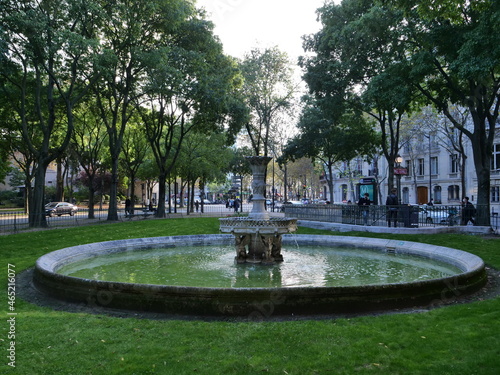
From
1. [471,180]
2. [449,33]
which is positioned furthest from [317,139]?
[471,180]

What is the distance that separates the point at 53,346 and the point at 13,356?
1.56 ft

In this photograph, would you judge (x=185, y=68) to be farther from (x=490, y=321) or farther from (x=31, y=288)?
(x=490, y=321)

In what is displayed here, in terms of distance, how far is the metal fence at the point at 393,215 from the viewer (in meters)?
18.1

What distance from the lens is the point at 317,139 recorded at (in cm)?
3259

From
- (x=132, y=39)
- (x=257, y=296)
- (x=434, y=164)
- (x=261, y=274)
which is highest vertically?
(x=132, y=39)

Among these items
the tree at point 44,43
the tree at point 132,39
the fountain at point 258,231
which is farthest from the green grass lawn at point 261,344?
the tree at point 132,39

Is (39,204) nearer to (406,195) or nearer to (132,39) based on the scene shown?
(132,39)

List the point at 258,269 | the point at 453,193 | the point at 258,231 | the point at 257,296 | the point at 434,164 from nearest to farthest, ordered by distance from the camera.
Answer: the point at 257,296
the point at 258,269
the point at 258,231
the point at 453,193
the point at 434,164

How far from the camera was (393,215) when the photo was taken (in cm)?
1845

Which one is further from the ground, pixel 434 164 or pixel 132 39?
pixel 132 39

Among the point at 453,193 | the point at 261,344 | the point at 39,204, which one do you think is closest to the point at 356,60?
the point at 261,344

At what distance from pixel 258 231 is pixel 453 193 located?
144 ft

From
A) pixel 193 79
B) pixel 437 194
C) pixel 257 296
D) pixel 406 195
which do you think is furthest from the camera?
pixel 406 195

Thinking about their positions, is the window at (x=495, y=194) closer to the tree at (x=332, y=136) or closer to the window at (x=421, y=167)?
the window at (x=421, y=167)
